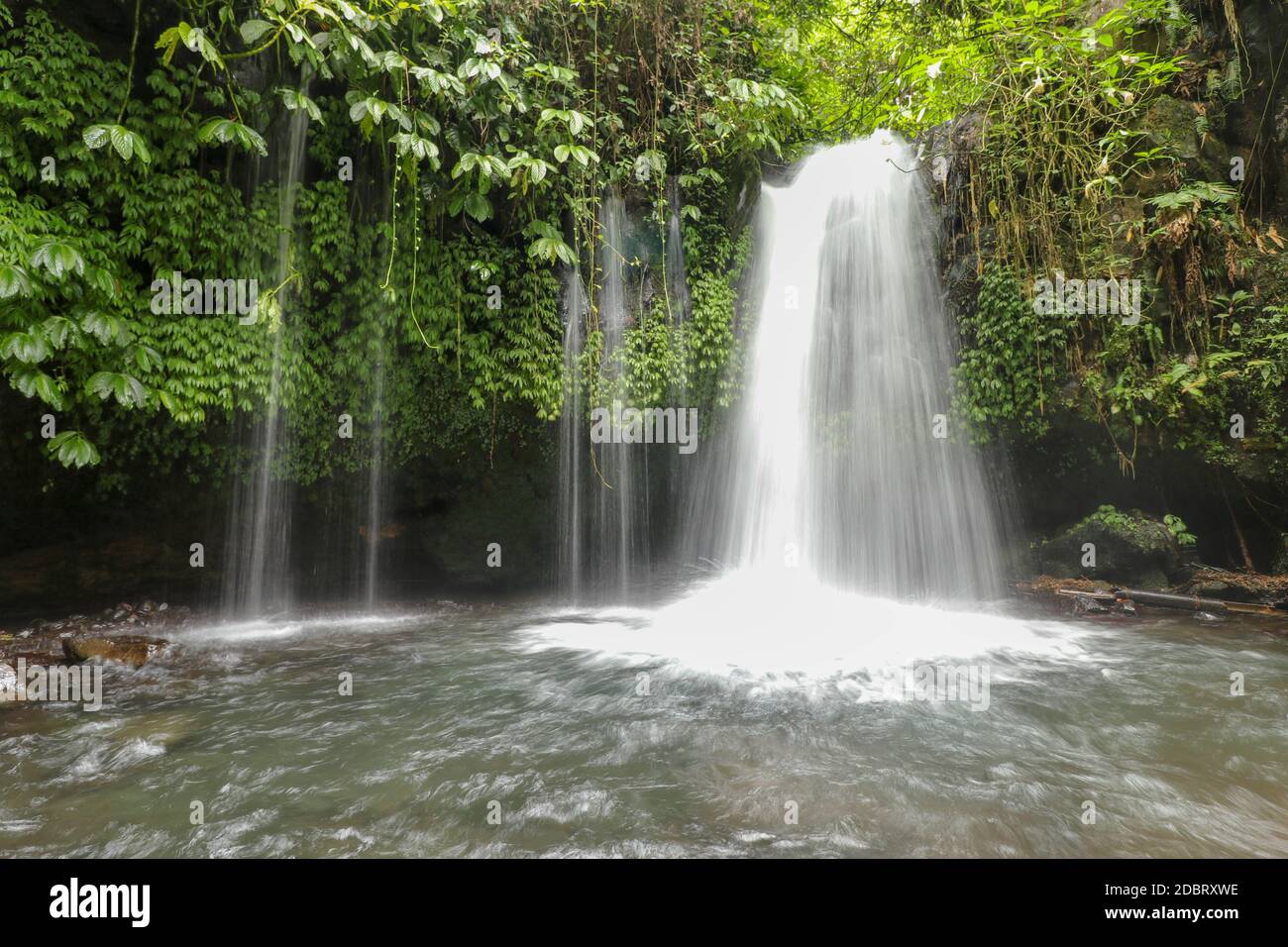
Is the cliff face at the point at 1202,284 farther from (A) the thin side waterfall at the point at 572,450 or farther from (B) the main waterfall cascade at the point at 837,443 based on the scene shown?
(A) the thin side waterfall at the point at 572,450

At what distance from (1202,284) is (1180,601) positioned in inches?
140


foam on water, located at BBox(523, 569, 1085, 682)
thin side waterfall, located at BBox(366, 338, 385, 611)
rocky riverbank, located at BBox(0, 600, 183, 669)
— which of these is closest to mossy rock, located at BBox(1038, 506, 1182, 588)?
foam on water, located at BBox(523, 569, 1085, 682)

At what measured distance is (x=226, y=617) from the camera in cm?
738

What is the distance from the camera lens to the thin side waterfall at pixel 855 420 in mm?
8617

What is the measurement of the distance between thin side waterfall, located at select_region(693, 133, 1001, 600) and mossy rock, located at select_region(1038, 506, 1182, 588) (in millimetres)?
811

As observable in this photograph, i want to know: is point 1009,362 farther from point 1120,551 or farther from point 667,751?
point 667,751

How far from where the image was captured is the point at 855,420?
9016 millimetres

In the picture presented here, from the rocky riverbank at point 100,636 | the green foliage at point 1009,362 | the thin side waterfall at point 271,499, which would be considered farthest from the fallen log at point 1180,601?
the rocky riverbank at point 100,636

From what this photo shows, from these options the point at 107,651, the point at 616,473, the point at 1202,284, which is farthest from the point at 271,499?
the point at 1202,284

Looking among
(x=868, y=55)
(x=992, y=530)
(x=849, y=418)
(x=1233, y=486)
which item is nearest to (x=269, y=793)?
(x=849, y=418)

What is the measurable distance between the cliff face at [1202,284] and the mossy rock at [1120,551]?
0.23m

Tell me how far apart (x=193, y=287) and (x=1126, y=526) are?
34.8 ft

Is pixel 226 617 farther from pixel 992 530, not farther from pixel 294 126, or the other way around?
pixel 992 530

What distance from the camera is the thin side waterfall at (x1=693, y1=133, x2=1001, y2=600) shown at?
8.62 metres
